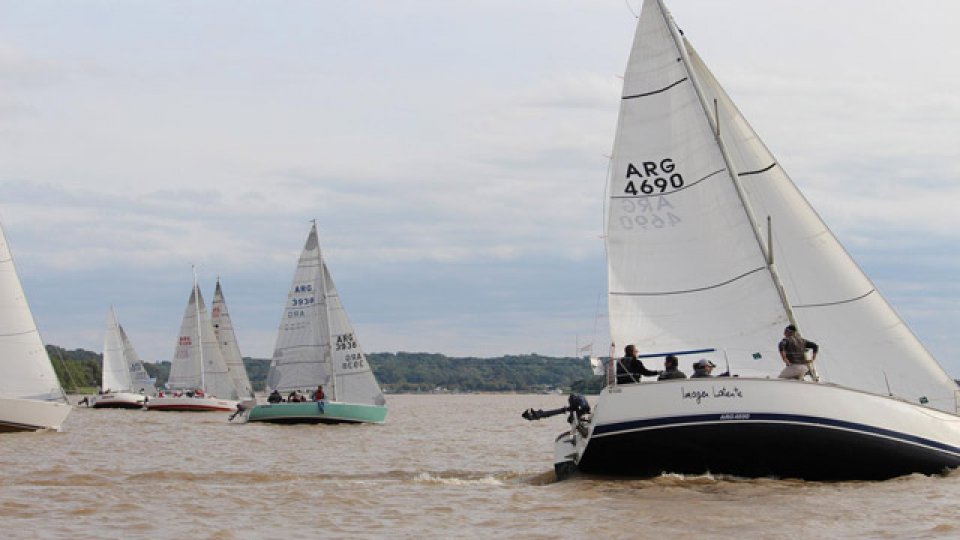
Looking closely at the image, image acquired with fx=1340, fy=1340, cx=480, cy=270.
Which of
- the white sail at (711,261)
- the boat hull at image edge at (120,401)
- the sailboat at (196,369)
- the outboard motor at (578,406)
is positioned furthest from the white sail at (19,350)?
the boat hull at image edge at (120,401)

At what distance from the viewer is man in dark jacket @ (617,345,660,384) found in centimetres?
2036

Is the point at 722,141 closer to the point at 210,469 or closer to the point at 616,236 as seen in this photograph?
the point at 616,236

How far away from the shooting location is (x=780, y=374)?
64.1 feet

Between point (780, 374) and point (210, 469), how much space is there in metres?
13.0

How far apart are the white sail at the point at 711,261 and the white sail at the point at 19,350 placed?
77.3 ft

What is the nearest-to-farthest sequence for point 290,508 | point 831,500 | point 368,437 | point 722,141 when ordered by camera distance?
point 831,500, point 290,508, point 722,141, point 368,437

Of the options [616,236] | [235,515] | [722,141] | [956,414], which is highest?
[722,141]

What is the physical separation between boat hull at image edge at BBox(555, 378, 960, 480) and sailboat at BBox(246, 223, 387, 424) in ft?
103

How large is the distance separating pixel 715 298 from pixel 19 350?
25.0m

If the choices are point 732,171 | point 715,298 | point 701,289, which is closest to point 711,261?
point 701,289

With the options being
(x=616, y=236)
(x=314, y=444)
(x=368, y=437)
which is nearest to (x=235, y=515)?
(x=616, y=236)

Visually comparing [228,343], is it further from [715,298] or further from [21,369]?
[715,298]

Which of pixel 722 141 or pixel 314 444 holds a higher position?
pixel 722 141

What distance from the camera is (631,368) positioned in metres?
20.4
